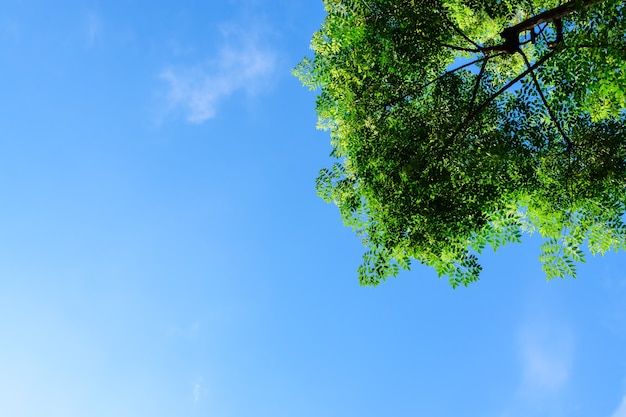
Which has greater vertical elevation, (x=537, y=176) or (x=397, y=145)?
(x=397, y=145)

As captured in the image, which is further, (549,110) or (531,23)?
(549,110)

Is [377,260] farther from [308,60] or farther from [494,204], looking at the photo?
[308,60]

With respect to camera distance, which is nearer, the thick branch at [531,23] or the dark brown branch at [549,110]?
the thick branch at [531,23]

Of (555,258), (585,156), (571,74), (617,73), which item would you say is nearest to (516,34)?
(571,74)

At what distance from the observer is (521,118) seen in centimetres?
1460

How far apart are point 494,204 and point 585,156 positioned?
9.86 ft

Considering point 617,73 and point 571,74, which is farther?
point 571,74

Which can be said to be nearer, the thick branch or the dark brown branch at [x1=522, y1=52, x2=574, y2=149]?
the thick branch

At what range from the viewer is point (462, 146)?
46.0 ft

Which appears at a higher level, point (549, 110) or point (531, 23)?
point (531, 23)

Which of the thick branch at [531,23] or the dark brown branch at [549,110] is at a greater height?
the thick branch at [531,23]

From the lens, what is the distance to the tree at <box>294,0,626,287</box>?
1317cm

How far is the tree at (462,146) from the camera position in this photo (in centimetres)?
1317

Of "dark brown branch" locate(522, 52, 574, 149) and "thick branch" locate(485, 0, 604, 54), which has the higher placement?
"thick branch" locate(485, 0, 604, 54)
